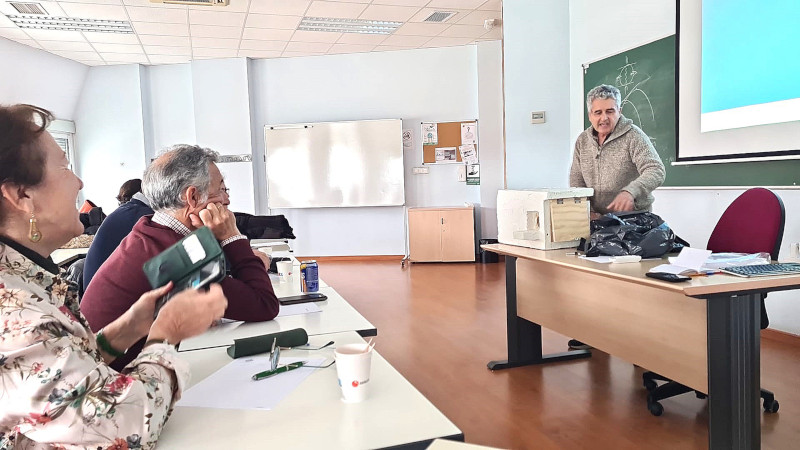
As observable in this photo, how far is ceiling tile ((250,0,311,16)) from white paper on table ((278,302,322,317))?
4811mm

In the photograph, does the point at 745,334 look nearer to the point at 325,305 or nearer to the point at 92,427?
the point at 325,305

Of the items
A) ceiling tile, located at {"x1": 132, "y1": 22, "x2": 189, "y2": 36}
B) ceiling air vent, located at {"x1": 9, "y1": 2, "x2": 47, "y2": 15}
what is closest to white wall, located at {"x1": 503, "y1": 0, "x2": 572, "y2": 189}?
ceiling tile, located at {"x1": 132, "y1": 22, "x2": 189, "y2": 36}

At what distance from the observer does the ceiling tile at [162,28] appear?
6.54m

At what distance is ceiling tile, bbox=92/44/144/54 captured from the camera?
7387 mm

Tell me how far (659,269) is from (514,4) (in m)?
4.47

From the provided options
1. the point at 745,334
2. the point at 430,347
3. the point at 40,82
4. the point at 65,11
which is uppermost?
the point at 65,11

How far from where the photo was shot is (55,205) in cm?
99

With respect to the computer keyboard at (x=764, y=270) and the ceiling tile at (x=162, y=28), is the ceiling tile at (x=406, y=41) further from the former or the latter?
the computer keyboard at (x=764, y=270)

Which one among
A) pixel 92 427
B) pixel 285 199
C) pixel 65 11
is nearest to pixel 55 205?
pixel 92 427

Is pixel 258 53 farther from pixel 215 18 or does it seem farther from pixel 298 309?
pixel 298 309

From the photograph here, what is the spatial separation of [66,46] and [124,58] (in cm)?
88

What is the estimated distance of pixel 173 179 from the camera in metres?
1.76

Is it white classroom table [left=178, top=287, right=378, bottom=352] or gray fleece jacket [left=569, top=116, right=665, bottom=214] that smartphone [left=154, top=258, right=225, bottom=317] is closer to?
white classroom table [left=178, top=287, right=378, bottom=352]

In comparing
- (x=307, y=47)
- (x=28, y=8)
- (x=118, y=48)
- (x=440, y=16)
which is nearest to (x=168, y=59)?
(x=118, y=48)
